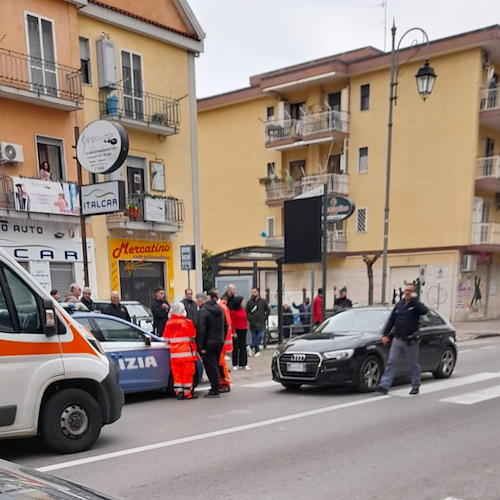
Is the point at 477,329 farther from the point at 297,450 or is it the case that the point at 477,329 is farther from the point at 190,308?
the point at 297,450

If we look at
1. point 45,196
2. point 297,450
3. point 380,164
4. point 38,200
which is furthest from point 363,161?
point 297,450

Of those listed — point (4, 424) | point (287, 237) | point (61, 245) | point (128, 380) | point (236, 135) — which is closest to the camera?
point (4, 424)

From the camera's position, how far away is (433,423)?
6.80 meters

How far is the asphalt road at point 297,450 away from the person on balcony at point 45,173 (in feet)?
32.7

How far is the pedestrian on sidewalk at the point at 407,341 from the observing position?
8633 millimetres

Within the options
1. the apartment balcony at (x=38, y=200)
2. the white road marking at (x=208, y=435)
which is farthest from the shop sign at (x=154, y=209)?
the white road marking at (x=208, y=435)

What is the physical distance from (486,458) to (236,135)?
30671 mm

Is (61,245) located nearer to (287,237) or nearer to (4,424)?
(287,237)

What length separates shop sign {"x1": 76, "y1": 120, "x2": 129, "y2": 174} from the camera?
493 inches

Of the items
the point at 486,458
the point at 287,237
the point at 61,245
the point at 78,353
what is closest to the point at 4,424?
the point at 78,353

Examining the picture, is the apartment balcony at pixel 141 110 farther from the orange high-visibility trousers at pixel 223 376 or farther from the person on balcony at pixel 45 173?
the orange high-visibility trousers at pixel 223 376

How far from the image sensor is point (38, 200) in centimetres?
1589

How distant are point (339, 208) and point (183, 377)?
25.7 feet

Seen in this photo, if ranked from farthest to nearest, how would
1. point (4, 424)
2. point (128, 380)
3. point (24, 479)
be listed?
point (128, 380)
point (4, 424)
point (24, 479)
